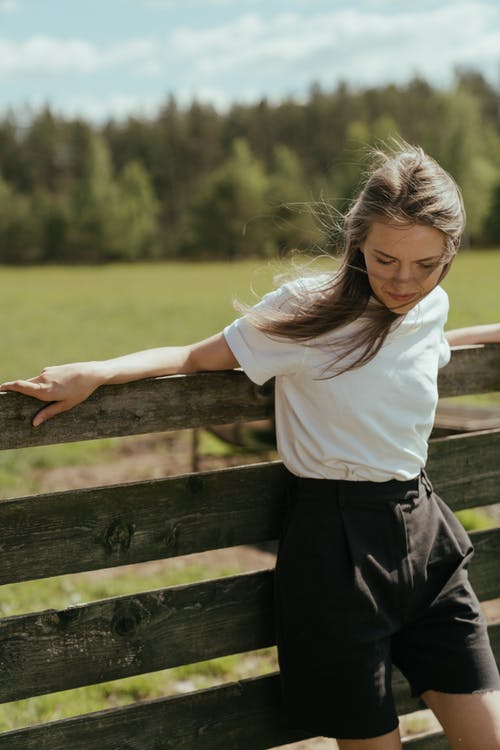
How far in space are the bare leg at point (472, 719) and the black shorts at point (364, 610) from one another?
0.03 m

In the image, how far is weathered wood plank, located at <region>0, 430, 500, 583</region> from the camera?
260cm

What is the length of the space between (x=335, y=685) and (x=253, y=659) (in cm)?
229

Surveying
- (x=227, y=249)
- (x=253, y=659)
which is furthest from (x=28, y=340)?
(x=227, y=249)

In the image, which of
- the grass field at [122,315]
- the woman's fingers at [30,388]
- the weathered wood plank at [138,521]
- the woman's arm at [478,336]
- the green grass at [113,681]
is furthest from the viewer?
the grass field at [122,315]

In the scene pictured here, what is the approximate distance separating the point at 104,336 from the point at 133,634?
69.3 ft

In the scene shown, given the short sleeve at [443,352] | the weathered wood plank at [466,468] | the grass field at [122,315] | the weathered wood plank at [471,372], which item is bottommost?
the grass field at [122,315]

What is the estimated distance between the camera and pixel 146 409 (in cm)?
273

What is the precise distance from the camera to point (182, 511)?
283cm

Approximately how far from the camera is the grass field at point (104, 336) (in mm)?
4645

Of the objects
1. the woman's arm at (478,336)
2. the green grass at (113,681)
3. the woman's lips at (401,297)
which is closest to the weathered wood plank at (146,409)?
the woman's lips at (401,297)

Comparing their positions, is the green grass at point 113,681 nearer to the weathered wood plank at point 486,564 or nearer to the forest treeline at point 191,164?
the weathered wood plank at point 486,564

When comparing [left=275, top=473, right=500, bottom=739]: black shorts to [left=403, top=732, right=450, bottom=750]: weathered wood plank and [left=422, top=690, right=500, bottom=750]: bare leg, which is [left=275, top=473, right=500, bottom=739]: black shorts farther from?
[left=403, top=732, right=450, bottom=750]: weathered wood plank

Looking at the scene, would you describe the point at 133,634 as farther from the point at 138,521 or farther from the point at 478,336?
the point at 478,336

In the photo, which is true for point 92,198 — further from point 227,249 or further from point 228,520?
point 228,520
